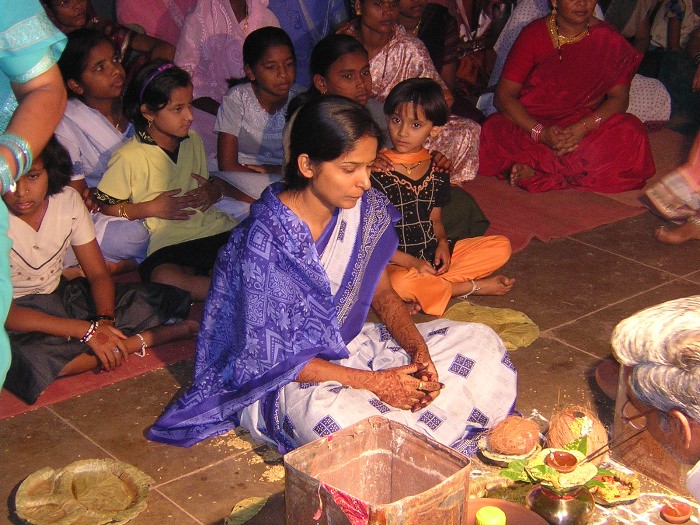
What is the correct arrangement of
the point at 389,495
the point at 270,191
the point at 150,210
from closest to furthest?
the point at 389,495
the point at 270,191
the point at 150,210

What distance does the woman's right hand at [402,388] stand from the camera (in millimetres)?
3291

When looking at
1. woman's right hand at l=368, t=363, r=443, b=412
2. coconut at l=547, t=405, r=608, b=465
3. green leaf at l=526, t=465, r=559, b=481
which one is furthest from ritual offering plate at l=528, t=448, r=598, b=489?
woman's right hand at l=368, t=363, r=443, b=412

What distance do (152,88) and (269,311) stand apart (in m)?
1.78

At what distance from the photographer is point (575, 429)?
3266 mm

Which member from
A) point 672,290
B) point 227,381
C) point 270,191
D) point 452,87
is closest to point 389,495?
point 227,381

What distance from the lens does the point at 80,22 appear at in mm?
5750

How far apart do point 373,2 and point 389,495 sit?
12.5ft

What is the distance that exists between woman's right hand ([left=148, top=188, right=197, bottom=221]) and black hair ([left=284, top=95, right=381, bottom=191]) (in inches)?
63.2

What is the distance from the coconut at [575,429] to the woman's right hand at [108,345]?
70.2 inches

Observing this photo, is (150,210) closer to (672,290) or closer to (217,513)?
(217,513)

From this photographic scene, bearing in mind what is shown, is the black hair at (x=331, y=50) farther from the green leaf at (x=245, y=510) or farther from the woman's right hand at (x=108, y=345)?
the green leaf at (x=245, y=510)

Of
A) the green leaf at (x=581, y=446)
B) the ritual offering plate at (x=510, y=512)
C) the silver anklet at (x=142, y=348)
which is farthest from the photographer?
the silver anklet at (x=142, y=348)

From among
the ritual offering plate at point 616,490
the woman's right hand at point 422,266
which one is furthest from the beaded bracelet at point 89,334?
the ritual offering plate at point 616,490

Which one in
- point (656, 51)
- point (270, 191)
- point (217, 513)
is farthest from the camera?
point (656, 51)
